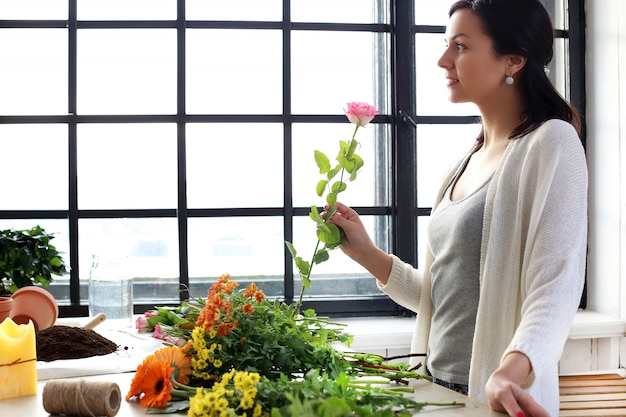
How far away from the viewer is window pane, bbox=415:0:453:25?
305 cm

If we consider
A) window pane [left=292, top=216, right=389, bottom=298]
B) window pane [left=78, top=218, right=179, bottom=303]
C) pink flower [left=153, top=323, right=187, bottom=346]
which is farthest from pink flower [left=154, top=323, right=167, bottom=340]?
window pane [left=292, top=216, right=389, bottom=298]

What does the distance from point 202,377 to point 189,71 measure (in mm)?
1851

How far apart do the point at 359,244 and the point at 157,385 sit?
786 mm

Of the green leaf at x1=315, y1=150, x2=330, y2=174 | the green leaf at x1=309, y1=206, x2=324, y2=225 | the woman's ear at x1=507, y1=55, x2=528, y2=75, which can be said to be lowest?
the green leaf at x1=309, y1=206, x2=324, y2=225

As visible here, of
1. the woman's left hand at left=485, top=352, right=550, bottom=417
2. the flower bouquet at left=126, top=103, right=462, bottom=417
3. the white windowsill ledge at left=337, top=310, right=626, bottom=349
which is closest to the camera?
the flower bouquet at left=126, top=103, right=462, bottom=417

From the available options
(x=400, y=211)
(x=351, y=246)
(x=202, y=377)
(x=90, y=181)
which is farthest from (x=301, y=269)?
(x=90, y=181)

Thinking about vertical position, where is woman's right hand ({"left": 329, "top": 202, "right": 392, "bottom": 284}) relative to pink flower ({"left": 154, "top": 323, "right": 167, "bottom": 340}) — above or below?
above

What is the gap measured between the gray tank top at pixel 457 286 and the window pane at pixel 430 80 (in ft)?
4.09

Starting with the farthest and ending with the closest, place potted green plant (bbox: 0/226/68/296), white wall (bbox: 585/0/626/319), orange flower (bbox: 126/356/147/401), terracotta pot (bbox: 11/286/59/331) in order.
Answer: white wall (bbox: 585/0/626/319) → potted green plant (bbox: 0/226/68/296) → terracotta pot (bbox: 11/286/59/331) → orange flower (bbox: 126/356/147/401)

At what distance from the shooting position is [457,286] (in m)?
1.82

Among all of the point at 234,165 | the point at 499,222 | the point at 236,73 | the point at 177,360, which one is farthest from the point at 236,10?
the point at 177,360

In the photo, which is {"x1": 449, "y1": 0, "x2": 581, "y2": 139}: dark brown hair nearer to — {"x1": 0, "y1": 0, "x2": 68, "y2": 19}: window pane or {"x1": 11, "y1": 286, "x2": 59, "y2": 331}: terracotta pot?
{"x1": 11, "y1": 286, "x2": 59, "y2": 331}: terracotta pot

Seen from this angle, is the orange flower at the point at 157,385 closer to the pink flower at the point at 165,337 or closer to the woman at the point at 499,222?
the pink flower at the point at 165,337

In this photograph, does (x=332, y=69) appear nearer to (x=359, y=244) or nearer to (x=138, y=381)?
(x=359, y=244)
